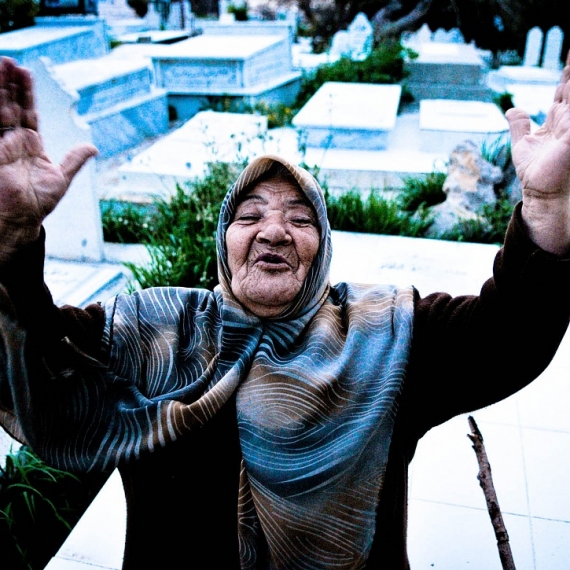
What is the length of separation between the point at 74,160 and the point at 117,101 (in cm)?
876

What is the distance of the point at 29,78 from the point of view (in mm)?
1421

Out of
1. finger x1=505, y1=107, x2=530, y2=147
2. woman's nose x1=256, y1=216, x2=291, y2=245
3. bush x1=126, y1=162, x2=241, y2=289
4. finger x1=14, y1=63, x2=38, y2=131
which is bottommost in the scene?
bush x1=126, y1=162, x2=241, y2=289

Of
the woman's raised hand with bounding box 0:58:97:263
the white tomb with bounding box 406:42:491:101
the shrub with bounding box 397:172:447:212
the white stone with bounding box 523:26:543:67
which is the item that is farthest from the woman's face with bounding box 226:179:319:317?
the white stone with bounding box 523:26:543:67

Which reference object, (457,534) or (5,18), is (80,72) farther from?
(457,534)

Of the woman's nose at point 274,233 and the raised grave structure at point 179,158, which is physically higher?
the woman's nose at point 274,233

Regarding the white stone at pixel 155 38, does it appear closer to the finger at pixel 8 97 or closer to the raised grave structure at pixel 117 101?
the raised grave structure at pixel 117 101

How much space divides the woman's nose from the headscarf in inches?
4.6

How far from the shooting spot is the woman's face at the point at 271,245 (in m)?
1.62

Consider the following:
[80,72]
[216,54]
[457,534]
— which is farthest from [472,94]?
[457,534]

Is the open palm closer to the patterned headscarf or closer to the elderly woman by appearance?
the elderly woman

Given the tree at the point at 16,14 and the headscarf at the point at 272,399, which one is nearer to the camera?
the headscarf at the point at 272,399

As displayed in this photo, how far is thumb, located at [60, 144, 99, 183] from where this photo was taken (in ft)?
4.96

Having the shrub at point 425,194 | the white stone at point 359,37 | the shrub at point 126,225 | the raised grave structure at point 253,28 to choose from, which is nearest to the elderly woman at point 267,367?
the shrub at point 126,225

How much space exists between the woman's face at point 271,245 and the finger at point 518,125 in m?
0.56
